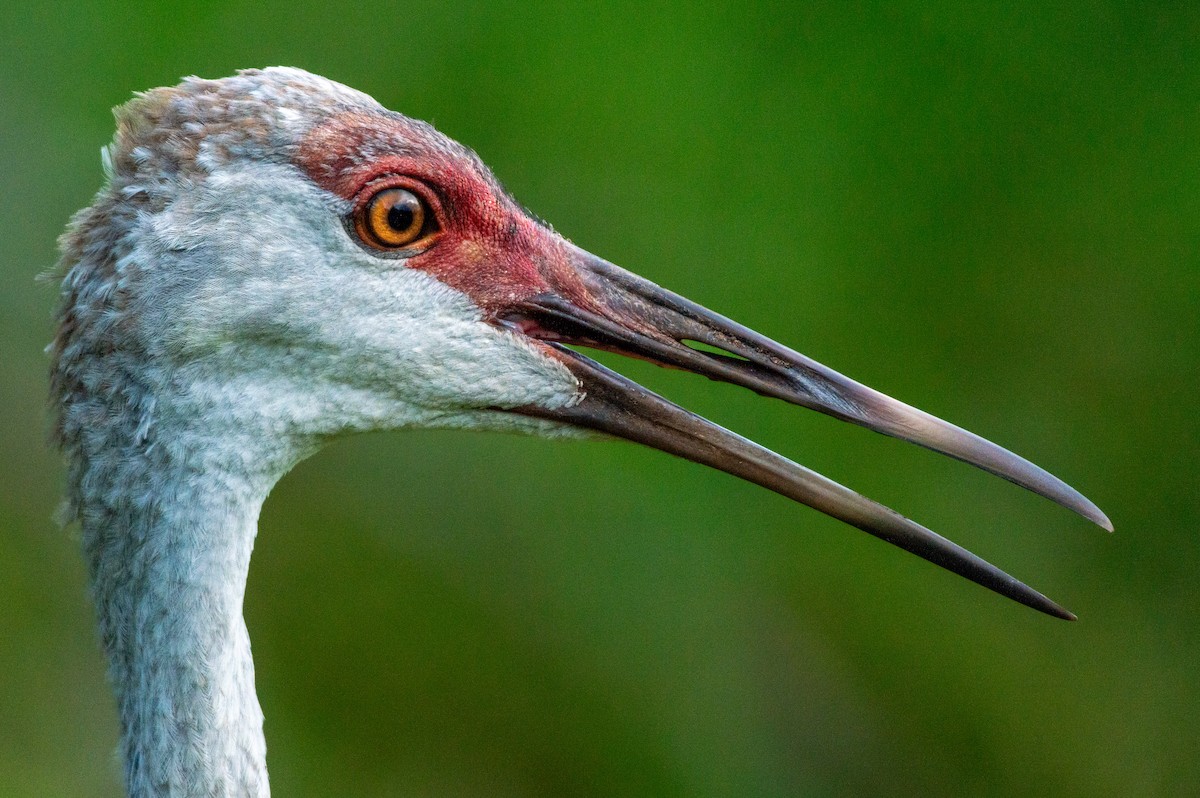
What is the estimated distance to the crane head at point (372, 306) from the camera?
2.52 m

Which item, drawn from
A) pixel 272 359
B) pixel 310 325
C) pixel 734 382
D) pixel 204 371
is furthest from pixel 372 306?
pixel 734 382

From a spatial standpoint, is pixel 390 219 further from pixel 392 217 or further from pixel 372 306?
pixel 372 306

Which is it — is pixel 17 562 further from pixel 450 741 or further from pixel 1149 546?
pixel 1149 546

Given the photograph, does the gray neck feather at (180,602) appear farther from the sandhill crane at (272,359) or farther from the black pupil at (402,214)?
the black pupil at (402,214)

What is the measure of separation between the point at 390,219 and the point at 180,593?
925 millimetres

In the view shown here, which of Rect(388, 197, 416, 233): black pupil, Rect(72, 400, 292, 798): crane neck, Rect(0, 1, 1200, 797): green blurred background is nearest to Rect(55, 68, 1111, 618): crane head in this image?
Rect(388, 197, 416, 233): black pupil

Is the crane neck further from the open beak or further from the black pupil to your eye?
the open beak

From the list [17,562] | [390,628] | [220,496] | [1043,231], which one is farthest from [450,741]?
[1043,231]

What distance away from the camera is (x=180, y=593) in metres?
2.52

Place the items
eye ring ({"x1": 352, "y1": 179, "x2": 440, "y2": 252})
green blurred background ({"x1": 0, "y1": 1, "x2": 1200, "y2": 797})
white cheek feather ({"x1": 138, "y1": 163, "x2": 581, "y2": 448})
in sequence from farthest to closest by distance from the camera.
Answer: green blurred background ({"x1": 0, "y1": 1, "x2": 1200, "y2": 797}) → eye ring ({"x1": 352, "y1": 179, "x2": 440, "y2": 252}) → white cheek feather ({"x1": 138, "y1": 163, "x2": 581, "y2": 448})

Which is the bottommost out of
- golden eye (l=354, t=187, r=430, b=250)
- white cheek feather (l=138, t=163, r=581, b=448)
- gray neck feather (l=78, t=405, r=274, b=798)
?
gray neck feather (l=78, t=405, r=274, b=798)

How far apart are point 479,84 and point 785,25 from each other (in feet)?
5.28

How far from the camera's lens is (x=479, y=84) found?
6.14 meters

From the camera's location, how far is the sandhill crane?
2520mm
